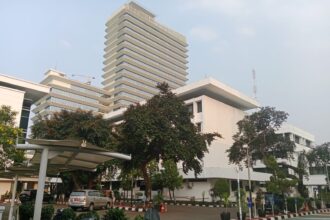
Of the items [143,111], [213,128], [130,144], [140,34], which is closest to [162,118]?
[143,111]

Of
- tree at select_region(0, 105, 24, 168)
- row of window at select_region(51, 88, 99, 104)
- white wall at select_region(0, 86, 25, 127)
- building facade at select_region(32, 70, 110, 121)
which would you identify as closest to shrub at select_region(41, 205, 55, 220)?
tree at select_region(0, 105, 24, 168)

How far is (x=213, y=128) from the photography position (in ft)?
168

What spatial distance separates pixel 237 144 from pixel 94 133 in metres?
17.3

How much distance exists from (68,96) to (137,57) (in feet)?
83.8

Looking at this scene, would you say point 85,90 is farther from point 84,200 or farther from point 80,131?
point 84,200

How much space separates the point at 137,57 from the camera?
106438 millimetres

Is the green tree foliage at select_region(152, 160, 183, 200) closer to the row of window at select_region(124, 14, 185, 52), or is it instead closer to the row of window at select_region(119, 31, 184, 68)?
the row of window at select_region(119, 31, 184, 68)

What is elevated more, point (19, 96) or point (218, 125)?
point (19, 96)

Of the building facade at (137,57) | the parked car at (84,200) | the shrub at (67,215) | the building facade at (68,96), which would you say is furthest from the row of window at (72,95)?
the shrub at (67,215)

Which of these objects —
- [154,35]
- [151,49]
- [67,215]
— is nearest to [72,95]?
[151,49]

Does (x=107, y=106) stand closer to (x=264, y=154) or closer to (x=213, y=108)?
(x=213, y=108)

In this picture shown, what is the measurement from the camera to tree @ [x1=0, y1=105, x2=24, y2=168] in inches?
589

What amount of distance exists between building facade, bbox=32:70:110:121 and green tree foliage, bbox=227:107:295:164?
6862 cm

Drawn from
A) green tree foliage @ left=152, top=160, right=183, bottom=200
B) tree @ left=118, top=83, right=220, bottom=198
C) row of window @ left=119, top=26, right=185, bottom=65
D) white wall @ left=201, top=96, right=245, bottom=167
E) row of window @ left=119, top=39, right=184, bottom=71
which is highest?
row of window @ left=119, top=26, right=185, bottom=65
